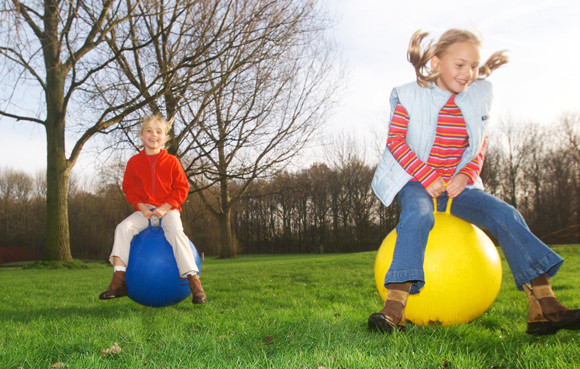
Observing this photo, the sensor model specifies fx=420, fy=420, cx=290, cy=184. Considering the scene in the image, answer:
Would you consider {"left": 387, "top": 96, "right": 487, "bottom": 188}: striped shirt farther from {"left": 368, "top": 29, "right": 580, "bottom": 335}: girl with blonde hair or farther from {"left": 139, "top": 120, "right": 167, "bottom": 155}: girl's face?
{"left": 139, "top": 120, "right": 167, "bottom": 155}: girl's face

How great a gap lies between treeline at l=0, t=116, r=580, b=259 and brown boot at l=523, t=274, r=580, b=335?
28.6 meters

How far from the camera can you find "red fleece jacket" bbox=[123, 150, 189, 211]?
4.97 metres

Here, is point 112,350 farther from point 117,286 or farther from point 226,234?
point 226,234

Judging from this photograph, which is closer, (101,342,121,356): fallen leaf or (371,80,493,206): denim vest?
(101,342,121,356): fallen leaf

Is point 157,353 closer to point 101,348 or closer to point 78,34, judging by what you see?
point 101,348

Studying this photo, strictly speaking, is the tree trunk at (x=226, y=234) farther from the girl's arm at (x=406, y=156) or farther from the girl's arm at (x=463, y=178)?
the girl's arm at (x=463, y=178)

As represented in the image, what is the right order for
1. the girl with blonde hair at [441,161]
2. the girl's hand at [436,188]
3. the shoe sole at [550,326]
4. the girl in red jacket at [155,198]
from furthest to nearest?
the girl in red jacket at [155,198] → the girl's hand at [436,188] → the girl with blonde hair at [441,161] → the shoe sole at [550,326]

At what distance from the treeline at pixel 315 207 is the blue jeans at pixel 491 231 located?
2824cm

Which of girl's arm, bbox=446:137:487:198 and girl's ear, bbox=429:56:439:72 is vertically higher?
girl's ear, bbox=429:56:439:72

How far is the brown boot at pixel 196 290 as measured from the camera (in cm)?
438

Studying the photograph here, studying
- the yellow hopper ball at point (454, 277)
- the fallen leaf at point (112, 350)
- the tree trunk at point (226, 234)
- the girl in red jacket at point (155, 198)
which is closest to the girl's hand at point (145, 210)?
the girl in red jacket at point (155, 198)

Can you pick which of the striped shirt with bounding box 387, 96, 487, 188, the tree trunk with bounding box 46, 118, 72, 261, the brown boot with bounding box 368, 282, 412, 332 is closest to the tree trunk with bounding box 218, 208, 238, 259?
the tree trunk with bounding box 46, 118, 72, 261

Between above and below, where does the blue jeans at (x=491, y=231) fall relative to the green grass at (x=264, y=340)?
above

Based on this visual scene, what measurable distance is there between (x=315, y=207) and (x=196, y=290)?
44.3 meters
